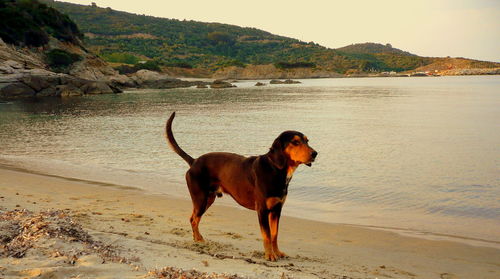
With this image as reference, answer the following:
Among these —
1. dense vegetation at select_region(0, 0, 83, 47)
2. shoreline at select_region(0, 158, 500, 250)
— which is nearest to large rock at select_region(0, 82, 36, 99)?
dense vegetation at select_region(0, 0, 83, 47)

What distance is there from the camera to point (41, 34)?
6788 cm

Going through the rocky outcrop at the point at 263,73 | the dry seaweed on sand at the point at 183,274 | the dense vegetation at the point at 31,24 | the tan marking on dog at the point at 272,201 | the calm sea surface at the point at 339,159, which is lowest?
the calm sea surface at the point at 339,159

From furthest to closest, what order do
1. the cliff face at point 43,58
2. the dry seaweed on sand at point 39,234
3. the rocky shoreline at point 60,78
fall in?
the cliff face at point 43,58 < the rocky shoreline at point 60,78 < the dry seaweed on sand at point 39,234

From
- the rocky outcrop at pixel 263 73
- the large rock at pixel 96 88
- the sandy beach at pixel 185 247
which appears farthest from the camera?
the rocky outcrop at pixel 263 73

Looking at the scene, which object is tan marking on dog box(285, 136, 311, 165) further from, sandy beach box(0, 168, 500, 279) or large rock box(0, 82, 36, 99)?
large rock box(0, 82, 36, 99)

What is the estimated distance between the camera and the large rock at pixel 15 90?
163 ft

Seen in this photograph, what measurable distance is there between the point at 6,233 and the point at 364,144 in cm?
1585

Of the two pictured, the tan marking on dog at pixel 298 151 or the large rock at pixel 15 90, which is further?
the large rock at pixel 15 90

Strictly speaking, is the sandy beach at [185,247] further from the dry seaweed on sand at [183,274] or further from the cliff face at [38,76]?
the cliff face at [38,76]

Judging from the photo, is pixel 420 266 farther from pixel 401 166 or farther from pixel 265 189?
pixel 401 166

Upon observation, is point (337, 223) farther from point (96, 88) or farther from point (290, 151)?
point (96, 88)

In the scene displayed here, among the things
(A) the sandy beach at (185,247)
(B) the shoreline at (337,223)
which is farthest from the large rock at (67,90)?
(A) the sandy beach at (185,247)

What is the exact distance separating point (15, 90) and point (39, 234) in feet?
170

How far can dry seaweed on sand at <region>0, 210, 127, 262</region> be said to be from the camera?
452 centimetres
